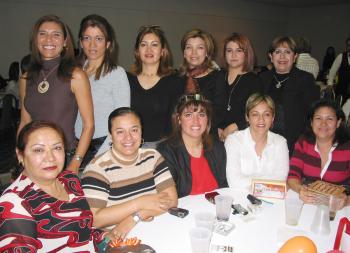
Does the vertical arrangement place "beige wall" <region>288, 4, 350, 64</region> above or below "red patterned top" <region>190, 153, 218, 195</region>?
above

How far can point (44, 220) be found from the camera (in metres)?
1.53

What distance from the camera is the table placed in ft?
5.20

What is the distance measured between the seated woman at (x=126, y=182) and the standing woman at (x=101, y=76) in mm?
434

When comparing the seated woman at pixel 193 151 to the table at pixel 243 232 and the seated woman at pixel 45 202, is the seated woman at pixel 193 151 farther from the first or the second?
the seated woman at pixel 45 202

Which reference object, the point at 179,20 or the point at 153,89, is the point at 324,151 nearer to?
the point at 153,89

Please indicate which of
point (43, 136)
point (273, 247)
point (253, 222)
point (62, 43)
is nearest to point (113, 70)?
point (62, 43)

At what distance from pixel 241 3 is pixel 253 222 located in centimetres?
1205

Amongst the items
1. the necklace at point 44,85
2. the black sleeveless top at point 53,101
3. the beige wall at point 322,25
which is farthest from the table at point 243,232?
the beige wall at point 322,25

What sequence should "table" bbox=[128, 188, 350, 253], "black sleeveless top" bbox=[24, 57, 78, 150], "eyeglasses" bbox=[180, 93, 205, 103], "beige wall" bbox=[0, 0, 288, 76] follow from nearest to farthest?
1. "table" bbox=[128, 188, 350, 253]
2. "black sleeveless top" bbox=[24, 57, 78, 150]
3. "eyeglasses" bbox=[180, 93, 205, 103]
4. "beige wall" bbox=[0, 0, 288, 76]

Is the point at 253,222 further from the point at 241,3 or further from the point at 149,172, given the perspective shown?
Answer: the point at 241,3

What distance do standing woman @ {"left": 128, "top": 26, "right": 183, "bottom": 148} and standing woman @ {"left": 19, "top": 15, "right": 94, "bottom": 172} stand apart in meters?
0.56

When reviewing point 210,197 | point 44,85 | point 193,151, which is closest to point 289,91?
point 193,151

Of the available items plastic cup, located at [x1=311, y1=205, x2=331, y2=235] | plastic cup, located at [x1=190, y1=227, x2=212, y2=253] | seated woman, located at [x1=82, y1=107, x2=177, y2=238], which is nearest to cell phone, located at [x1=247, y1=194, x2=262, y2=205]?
plastic cup, located at [x1=311, y1=205, x2=331, y2=235]

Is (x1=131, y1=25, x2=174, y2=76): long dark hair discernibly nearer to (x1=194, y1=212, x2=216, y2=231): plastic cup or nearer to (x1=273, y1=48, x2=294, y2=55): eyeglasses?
(x1=273, y1=48, x2=294, y2=55): eyeglasses
